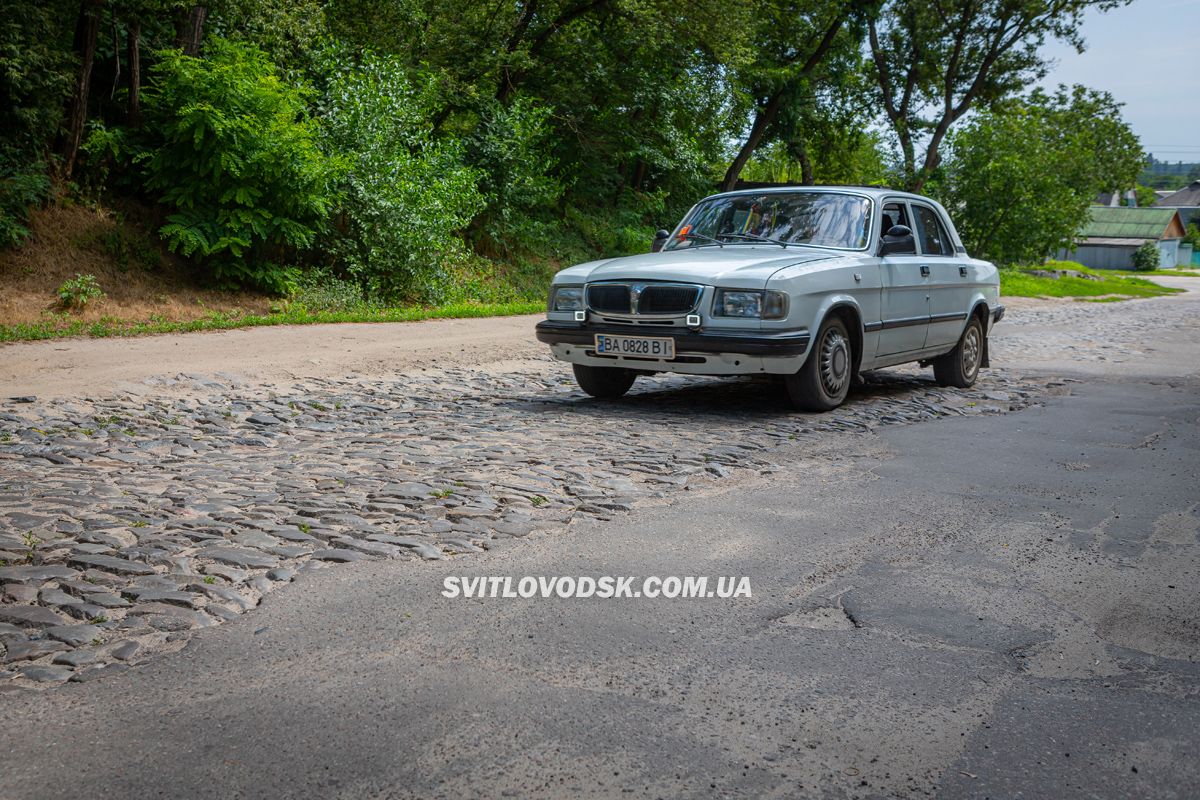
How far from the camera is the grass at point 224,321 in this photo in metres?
13.4

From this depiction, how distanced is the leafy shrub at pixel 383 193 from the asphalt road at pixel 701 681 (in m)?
13.9

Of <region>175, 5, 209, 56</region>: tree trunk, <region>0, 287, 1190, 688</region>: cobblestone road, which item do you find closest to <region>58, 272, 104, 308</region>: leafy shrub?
<region>175, 5, 209, 56</region>: tree trunk

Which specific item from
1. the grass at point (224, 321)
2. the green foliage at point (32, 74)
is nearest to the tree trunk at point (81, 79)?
the green foliage at point (32, 74)

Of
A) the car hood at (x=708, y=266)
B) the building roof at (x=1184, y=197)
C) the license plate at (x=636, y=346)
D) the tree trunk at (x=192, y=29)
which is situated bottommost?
the license plate at (x=636, y=346)

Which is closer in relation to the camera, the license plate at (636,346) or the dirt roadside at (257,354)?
the license plate at (636,346)

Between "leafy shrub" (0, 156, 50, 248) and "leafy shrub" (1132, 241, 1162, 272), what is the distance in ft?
293

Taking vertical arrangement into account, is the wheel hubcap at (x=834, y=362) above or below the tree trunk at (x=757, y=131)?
below

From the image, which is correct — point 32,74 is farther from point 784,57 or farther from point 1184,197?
point 1184,197

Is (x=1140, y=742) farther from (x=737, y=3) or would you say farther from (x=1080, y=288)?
(x=1080, y=288)

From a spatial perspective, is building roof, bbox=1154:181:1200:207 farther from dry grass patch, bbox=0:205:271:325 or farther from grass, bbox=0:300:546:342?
dry grass patch, bbox=0:205:271:325

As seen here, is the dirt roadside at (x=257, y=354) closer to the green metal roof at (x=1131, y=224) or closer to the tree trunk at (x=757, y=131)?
the tree trunk at (x=757, y=131)

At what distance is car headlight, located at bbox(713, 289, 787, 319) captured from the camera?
8.52 metres

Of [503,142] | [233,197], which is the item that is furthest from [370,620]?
[503,142]

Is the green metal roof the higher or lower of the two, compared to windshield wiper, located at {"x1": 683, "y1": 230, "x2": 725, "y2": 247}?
higher
